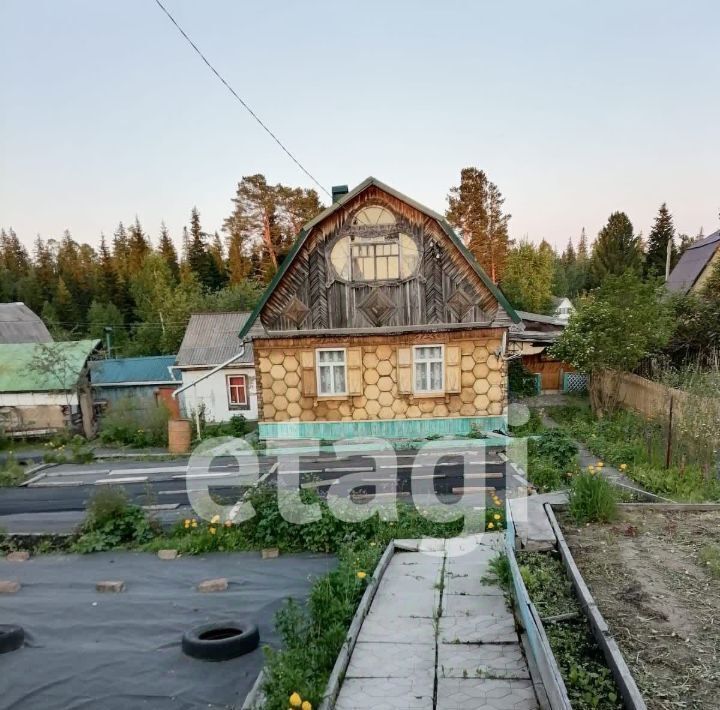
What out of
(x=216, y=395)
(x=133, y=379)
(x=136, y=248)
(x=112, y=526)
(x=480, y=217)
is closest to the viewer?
(x=112, y=526)

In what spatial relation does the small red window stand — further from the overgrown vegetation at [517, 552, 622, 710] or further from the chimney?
the overgrown vegetation at [517, 552, 622, 710]

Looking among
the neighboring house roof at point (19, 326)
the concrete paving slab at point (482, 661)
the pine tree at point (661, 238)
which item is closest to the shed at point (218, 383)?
the concrete paving slab at point (482, 661)

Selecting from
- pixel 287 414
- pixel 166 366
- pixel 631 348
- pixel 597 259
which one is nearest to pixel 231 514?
pixel 287 414

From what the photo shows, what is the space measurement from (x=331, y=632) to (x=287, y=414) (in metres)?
10.0

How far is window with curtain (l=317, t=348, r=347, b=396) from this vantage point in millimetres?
14273

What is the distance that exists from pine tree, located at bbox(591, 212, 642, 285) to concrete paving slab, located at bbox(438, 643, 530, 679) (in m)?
42.6

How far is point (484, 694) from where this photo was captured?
153 inches

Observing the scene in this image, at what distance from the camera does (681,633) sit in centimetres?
398

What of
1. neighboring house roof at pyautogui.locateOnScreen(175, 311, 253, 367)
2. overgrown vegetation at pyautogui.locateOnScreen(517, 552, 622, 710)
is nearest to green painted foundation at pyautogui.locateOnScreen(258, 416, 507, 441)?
neighboring house roof at pyautogui.locateOnScreen(175, 311, 253, 367)

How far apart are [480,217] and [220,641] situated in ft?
113

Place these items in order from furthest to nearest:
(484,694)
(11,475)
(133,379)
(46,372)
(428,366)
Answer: (133,379) → (46,372) → (428,366) → (11,475) → (484,694)

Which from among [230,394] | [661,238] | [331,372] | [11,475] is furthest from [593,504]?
[661,238]

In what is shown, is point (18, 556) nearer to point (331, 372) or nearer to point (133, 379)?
point (331, 372)

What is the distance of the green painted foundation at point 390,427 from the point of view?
1421cm
